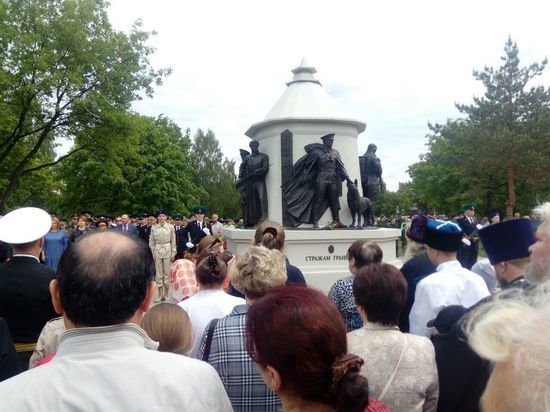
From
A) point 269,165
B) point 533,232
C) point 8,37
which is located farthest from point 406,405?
point 8,37

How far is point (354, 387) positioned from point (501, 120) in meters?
34.6

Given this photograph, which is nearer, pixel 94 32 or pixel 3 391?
pixel 3 391

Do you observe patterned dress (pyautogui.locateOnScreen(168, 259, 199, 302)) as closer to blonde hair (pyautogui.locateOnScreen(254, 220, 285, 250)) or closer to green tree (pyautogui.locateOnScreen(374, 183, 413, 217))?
blonde hair (pyautogui.locateOnScreen(254, 220, 285, 250))

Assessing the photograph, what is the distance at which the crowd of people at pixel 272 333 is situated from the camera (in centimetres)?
143

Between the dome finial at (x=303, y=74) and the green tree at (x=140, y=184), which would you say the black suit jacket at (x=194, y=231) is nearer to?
the dome finial at (x=303, y=74)

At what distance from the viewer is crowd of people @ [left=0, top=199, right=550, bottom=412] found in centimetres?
143

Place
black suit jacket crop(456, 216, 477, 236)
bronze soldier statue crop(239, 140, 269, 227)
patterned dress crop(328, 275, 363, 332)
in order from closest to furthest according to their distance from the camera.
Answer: patterned dress crop(328, 275, 363, 332), black suit jacket crop(456, 216, 477, 236), bronze soldier statue crop(239, 140, 269, 227)

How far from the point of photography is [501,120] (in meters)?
32.5

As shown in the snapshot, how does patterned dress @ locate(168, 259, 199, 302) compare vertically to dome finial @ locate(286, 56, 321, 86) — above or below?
below

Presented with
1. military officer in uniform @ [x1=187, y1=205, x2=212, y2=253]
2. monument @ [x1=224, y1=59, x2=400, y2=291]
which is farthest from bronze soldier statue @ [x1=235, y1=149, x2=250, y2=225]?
military officer in uniform @ [x1=187, y1=205, x2=212, y2=253]

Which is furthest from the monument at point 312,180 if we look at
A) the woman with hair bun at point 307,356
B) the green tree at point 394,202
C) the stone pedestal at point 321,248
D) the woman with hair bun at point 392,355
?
the green tree at point 394,202

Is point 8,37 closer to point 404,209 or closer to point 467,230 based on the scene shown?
point 467,230

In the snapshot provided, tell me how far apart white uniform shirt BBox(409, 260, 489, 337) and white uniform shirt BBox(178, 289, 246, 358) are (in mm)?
1228

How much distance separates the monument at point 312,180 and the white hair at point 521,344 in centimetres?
1028
